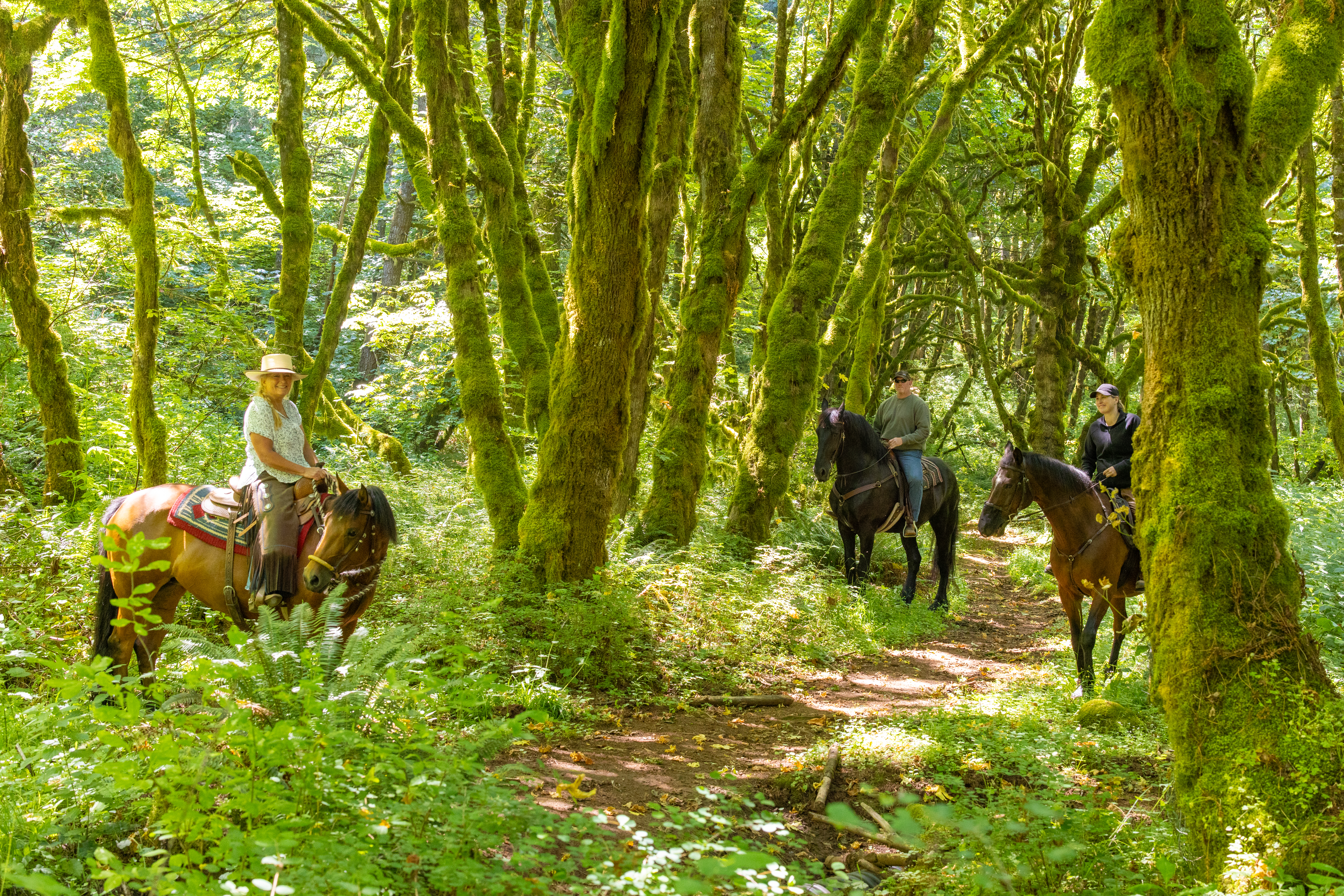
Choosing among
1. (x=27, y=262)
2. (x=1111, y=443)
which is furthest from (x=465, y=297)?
(x=1111, y=443)

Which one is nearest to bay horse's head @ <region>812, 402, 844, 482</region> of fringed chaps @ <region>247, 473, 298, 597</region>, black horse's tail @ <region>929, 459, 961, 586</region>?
black horse's tail @ <region>929, 459, 961, 586</region>

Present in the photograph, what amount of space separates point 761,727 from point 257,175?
34.8ft

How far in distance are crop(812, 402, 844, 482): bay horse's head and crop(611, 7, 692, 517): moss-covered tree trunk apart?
2.44 meters

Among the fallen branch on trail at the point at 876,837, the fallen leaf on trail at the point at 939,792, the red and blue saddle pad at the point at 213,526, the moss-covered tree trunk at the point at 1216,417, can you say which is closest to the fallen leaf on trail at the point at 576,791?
the fallen branch on trail at the point at 876,837

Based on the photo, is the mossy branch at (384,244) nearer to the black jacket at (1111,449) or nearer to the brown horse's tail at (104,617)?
the brown horse's tail at (104,617)

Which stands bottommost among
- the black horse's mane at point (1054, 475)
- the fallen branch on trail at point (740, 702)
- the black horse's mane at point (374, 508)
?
the fallen branch on trail at point (740, 702)

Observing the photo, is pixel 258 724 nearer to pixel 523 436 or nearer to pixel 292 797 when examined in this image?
pixel 292 797

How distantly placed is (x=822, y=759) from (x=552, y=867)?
3.00 m

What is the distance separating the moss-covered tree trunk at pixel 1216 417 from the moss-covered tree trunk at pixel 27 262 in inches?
395

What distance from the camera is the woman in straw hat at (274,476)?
20.1 feet

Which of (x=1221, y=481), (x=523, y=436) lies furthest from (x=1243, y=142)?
(x=523, y=436)

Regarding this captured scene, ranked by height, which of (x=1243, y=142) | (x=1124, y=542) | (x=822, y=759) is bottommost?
(x=822, y=759)

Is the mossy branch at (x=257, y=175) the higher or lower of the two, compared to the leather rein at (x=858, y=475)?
higher

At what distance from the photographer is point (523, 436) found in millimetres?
10852
